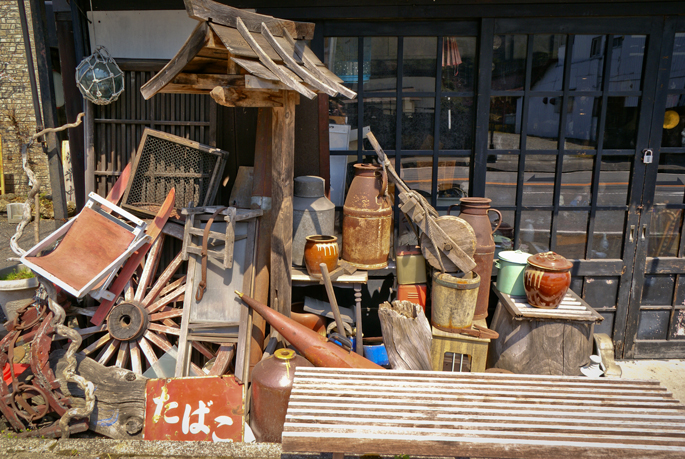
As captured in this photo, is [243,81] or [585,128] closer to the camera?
[243,81]

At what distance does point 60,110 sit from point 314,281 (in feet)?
12.3

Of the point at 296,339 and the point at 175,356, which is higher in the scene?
the point at 296,339

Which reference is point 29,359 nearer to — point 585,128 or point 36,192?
point 36,192

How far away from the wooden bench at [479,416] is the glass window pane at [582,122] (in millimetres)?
2547

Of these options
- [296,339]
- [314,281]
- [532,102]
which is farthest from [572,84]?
[296,339]

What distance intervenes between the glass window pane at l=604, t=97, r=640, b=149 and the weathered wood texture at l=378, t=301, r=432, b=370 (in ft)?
8.67

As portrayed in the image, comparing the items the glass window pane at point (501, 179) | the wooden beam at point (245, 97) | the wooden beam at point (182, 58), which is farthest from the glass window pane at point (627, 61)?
the wooden beam at point (182, 58)

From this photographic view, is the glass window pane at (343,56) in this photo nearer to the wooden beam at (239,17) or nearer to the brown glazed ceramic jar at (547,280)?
the wooden beam at (239,17)

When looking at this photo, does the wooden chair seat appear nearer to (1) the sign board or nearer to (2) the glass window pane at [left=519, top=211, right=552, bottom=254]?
(1) the sign board

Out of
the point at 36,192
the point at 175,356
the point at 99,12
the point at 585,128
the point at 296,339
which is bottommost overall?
the point at 175,356

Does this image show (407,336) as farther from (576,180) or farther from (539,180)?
(576,180)

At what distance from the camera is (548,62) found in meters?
4.57

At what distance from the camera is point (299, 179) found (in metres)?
4.39

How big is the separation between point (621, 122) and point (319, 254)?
3263 mm
